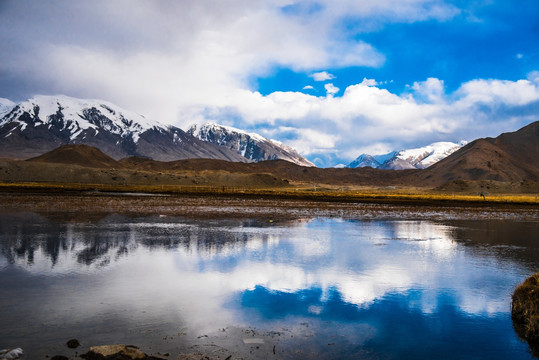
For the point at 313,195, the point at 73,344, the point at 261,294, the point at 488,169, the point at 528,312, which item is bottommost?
the point at 261,294

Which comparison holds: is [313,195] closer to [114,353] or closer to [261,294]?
[261,294]

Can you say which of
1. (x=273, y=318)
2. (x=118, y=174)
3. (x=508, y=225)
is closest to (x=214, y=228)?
(x=273, y=318)

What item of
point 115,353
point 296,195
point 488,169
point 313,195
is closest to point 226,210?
point 115,353

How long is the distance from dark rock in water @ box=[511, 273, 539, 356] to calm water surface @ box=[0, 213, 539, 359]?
0.95ft

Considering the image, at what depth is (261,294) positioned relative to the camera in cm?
1342

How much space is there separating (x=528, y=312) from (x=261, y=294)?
23.7 ft

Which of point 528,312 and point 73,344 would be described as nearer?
point 73,344

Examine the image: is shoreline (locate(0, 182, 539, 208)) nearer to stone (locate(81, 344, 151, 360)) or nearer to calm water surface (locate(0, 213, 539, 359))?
calm water surface (locate(0, 213, 539, 359))

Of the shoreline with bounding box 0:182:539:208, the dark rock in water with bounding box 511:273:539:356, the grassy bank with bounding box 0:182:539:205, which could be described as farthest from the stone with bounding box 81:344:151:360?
the grassy bank with bounding box 0:182:539:205

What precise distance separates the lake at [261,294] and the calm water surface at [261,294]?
0.05m

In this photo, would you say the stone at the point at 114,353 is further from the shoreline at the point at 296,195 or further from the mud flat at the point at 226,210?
the shoreline at the point at 296,195

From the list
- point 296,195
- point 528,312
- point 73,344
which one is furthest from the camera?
point 296,195

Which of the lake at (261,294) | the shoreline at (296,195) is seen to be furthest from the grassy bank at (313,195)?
the lake at (261,294)

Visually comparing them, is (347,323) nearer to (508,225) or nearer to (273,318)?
(273,318)
